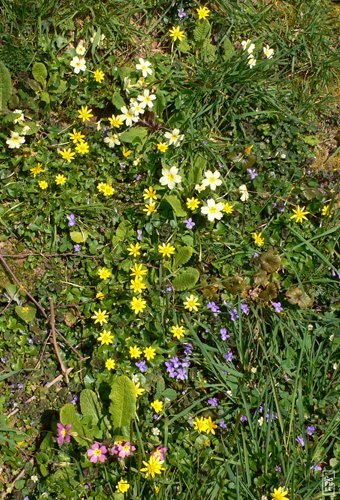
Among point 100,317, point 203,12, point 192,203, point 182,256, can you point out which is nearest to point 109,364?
point 100,317

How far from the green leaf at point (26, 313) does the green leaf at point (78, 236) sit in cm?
45

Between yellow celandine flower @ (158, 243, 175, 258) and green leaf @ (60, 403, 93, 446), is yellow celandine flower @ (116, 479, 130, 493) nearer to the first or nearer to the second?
green leaf @ (60, 403, 93, 446)

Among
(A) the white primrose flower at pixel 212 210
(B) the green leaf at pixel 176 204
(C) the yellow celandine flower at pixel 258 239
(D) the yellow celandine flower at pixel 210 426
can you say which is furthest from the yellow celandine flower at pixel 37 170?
(D) the yellow celandine flower at pixel 210 426

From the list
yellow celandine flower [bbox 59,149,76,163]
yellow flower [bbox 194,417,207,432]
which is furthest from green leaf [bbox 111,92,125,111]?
yellow flower [bbox 194,417,207,432]

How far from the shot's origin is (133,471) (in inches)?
116

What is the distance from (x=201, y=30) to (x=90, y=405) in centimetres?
241

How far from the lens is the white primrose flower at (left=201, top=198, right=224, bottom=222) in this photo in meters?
3.46

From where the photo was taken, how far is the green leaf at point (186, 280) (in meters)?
3.35

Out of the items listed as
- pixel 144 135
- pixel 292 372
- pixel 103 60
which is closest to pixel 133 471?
pixel 292 372

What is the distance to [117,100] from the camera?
3.69m

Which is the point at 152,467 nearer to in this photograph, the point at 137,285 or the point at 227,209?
the point at 137,285

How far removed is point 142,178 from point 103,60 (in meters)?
0.81

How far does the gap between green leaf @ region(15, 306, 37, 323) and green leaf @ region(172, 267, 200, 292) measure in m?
0.77

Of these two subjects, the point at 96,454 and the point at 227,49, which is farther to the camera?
the point at 227,49
